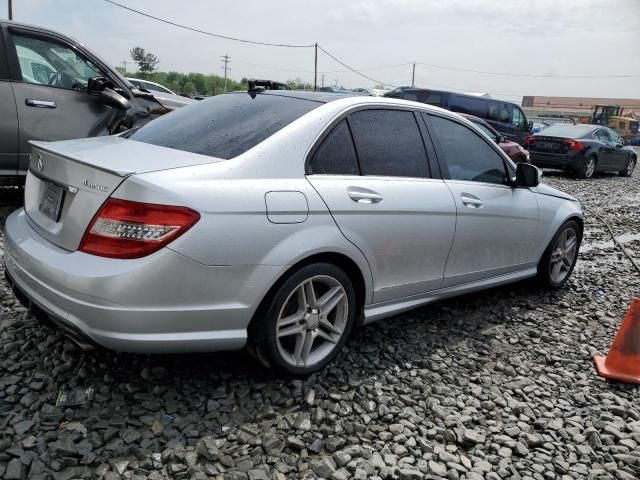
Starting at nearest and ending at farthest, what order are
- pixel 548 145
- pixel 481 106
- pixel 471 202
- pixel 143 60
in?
pixel 471 202 < pixel 548 145 < pixel 481 106 < pixel 143 60

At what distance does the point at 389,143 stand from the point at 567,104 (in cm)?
10369

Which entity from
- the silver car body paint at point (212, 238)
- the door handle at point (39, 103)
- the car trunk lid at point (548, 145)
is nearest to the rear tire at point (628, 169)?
the car trunk lid at point (548, 145)

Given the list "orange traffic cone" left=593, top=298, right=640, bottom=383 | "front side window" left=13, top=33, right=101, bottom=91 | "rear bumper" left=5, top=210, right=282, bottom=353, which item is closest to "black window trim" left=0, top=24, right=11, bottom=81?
"front side window" left=13, top=33, right=101, bottom=91

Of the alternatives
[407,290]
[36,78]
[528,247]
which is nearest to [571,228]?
[528,247]

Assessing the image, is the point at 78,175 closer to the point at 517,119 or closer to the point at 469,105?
the point at 469,105

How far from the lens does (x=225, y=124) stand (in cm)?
317

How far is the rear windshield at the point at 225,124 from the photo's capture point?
115 inches

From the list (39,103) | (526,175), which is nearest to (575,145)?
(526,175)

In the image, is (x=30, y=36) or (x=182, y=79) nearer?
(x=30, y=36)

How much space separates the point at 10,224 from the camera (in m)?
3.14

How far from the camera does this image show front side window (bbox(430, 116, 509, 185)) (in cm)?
386

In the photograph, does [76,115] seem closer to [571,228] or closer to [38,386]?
[38,386]

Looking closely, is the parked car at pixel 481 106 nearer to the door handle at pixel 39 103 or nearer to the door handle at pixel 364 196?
the door handle at pixel 39 103

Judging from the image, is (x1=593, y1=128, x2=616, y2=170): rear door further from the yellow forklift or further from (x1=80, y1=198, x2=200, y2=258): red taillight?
the yellow forklift
